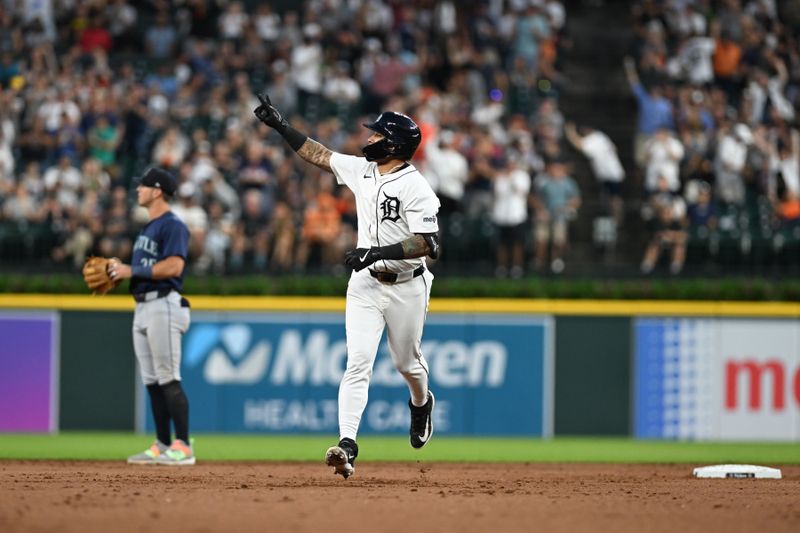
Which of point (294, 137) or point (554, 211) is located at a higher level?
point (554, 211)

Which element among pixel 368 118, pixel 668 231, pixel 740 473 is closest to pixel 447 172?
pixel 368 118

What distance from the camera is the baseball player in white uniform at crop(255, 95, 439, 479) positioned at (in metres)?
8.22

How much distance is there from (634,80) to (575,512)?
43.3 feet

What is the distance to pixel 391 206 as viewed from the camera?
27.4 feet

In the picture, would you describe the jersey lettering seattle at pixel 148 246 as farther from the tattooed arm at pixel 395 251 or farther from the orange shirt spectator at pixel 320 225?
the orange shirt spectator at pixel 320 225

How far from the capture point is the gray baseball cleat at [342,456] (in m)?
7.89

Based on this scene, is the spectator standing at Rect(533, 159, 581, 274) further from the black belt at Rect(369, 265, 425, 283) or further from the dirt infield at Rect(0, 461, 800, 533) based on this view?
the black belt at Rect(369, 265, 425, 283)

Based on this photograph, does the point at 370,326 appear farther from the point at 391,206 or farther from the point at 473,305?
the point at 473,305

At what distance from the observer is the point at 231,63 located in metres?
18.7

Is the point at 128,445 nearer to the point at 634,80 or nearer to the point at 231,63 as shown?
the point at 231,63

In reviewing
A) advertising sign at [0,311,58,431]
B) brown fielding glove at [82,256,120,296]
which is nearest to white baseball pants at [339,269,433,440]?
brown fielding glove at [82,256,120,296]

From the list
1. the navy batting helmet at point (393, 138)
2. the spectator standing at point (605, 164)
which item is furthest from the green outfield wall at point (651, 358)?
the navy batting helmet at point (393, 138)

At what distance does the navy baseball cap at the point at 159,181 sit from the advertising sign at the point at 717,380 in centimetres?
663

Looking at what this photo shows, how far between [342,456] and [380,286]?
1.11 meters
